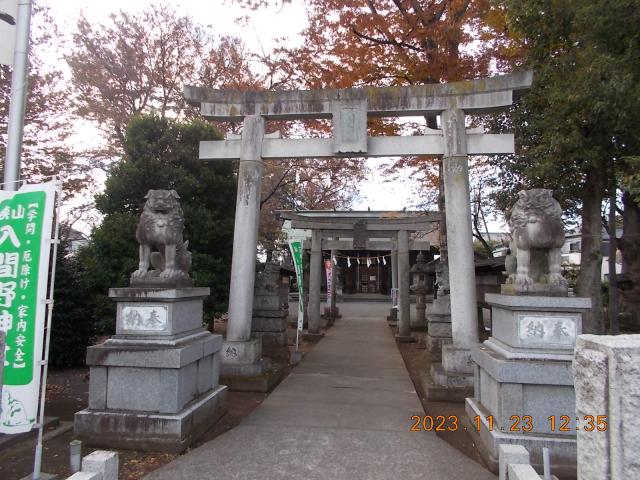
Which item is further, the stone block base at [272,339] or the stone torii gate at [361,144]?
the stone block base at [272,339]

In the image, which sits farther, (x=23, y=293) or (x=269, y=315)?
(x=269, y=315)

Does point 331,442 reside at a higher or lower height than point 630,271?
lower

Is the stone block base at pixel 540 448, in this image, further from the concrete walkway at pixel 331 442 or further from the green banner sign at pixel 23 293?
the green banner sign at pixel 23 293

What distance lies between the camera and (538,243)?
15.9 feet

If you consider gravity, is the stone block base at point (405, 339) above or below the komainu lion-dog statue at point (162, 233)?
below

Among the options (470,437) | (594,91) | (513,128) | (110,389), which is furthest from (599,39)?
(110,389)

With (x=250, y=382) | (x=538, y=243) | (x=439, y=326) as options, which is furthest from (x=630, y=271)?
(x=250, y=382)

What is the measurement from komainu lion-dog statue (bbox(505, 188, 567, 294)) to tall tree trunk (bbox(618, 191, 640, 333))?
11216mm

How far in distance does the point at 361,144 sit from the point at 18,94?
513cm

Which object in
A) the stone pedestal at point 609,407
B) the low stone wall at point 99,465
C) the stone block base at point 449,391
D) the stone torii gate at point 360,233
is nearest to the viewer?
the stone pedestal at point 609,407

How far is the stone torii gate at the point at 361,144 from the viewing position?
742 cm

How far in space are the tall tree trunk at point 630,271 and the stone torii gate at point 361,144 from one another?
929 cm

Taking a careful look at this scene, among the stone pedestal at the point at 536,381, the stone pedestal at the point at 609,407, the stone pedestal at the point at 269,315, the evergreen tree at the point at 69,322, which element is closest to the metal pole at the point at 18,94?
the stone pedestal at the point at 609,407

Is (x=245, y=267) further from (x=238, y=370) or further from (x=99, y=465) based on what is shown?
(x=99, y=465)
